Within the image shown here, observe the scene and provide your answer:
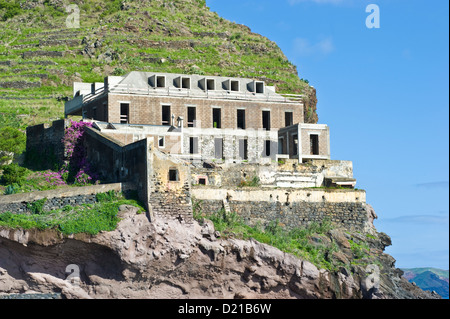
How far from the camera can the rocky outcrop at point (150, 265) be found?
47.5 metres

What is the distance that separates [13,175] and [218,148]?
15.3 m

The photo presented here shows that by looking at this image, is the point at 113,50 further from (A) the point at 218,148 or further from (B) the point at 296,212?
(B) the point at 296,212

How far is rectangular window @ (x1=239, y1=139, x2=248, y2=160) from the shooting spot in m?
62.3

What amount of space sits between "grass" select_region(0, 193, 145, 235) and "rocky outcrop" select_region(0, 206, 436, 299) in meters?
0.39

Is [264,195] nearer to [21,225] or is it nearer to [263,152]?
[263,152]

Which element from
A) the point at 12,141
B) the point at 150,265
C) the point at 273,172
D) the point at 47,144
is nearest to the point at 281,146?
the point at 273,172

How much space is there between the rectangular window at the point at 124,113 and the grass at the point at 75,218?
12.8 m

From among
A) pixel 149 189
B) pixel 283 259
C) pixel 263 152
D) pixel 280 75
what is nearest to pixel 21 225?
pixel 149 189

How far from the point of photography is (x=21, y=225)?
47.2 m

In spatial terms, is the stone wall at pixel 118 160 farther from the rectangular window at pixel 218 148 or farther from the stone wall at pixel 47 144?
the rectangular window at pixel 218 148

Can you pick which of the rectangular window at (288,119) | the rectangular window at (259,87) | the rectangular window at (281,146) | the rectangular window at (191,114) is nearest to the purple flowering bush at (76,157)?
the rectangular window at (191,114)

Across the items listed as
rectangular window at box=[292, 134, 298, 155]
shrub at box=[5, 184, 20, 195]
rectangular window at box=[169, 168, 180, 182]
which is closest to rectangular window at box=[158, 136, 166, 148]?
rectangular window at box=[169, 168, 180, 182]

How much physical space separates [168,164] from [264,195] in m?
7.99

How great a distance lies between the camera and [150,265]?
48125 mm
